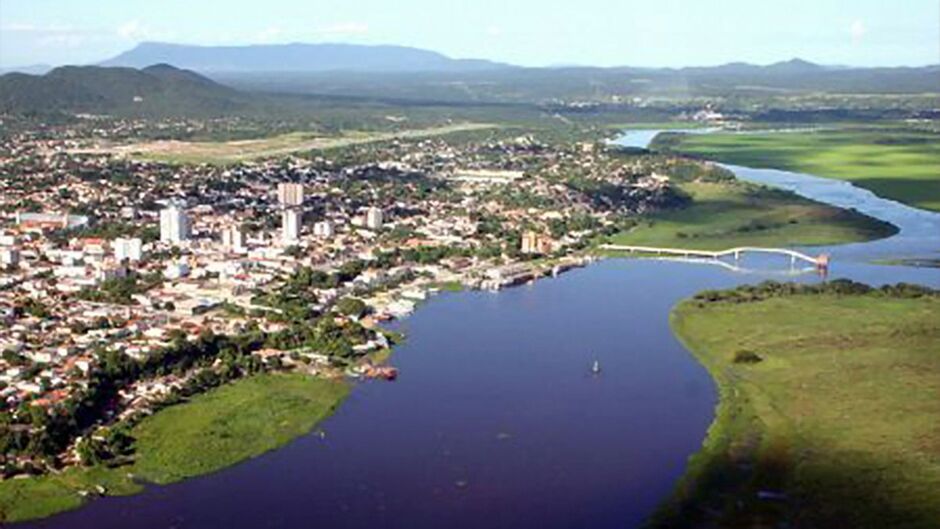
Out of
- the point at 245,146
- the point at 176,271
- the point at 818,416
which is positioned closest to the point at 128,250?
the point at 176,271

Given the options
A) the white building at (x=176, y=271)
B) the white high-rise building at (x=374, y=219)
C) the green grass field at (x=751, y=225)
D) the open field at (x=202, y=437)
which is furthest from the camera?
the white high-rise building at (x=374, y=219)

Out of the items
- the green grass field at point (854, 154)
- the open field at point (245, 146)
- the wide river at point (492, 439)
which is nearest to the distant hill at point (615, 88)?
the open field at point (245, 146)

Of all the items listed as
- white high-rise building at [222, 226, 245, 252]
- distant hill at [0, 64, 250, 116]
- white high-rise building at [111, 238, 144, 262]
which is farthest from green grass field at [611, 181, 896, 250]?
distant hill at [0, 64, 250, 116]

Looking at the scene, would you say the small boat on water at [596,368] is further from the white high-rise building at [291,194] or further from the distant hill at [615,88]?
the distant hill at [615,88]

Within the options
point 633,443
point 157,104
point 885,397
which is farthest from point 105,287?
point 157,104

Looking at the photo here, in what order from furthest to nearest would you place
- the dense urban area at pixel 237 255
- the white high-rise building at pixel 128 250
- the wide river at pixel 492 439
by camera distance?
the white high-rise building at pixel 128 250, the dense urban area at pixel 237 255, the wide river at pixel 492 439

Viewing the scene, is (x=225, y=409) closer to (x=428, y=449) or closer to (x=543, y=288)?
(x=428, y=449)

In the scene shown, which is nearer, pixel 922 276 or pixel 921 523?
pixel 921 523
